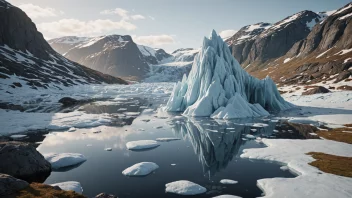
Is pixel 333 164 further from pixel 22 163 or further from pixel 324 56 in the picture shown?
pixel 324 56

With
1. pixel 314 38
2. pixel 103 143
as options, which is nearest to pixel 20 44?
pixel 103 143

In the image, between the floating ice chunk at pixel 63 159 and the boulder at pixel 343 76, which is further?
the boulder at pixel 343 76

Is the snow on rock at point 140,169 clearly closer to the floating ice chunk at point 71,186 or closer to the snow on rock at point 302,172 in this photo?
the floating ice chunk at point 71,186

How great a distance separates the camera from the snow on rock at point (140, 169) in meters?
18.1

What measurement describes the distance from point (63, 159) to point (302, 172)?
1821 centimetres

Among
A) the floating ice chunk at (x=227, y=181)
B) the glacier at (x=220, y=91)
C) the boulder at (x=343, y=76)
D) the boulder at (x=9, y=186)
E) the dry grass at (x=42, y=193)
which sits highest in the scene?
the boulder at (x=343, y=76)

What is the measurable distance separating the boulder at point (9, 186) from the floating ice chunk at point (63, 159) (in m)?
7.55

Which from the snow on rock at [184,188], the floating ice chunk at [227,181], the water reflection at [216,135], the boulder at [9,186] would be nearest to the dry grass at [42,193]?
the boulder at [9,186]

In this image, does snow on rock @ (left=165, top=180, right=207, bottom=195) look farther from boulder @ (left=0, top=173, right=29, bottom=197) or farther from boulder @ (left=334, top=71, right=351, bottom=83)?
boulder @ (left=334, top=71, right=351, bottom=83)

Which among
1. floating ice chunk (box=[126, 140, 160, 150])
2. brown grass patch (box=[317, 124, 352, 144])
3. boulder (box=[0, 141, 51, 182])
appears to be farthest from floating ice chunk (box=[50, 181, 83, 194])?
brown grass patch (box=[317, 124, 352, 144])

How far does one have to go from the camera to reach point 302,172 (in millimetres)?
17484

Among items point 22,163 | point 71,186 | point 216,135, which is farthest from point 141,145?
point 22,163

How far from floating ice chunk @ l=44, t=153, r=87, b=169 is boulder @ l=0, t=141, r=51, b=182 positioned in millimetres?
1663

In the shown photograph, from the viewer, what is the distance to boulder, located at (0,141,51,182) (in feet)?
54.1
